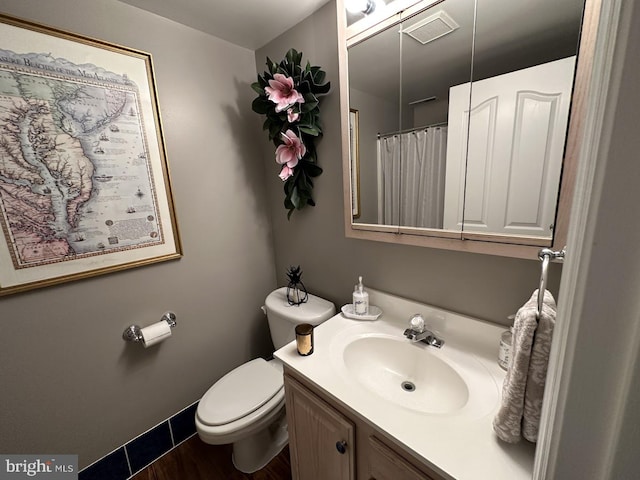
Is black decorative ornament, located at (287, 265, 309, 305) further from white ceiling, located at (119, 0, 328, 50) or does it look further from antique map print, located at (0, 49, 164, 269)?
white ceiling, located at (119, 0, 328, 50)

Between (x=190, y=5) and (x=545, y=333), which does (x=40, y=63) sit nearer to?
(x=190, y=5)

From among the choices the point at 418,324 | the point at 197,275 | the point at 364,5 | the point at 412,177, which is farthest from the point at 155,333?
the point at 364,5

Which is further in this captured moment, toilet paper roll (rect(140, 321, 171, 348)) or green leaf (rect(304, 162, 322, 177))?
green leaf (rect(304, 162, 322, 177))

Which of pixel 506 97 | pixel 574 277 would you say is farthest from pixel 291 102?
pixel 574 277

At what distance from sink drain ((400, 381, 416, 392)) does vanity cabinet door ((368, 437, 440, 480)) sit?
0.29m

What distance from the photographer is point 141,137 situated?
46.4 inches

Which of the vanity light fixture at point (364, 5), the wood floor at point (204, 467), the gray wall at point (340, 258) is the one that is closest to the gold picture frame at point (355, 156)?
the gray wall at point (340, 258)

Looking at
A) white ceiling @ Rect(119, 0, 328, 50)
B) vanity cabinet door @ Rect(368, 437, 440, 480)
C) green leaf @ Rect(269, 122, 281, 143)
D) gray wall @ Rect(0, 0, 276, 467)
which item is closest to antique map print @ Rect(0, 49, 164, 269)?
gray wall @ Rect(0, 0, 276, 467)

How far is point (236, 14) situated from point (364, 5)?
0.62 m

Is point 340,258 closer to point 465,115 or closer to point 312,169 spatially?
point 312,169

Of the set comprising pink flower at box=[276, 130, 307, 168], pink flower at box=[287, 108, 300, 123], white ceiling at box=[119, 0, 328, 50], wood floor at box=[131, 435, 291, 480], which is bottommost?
wood floor at box=[131, 435, 291, 480]

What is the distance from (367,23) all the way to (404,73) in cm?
24

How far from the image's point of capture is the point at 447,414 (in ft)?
2.24

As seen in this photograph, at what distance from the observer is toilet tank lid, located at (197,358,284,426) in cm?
115
